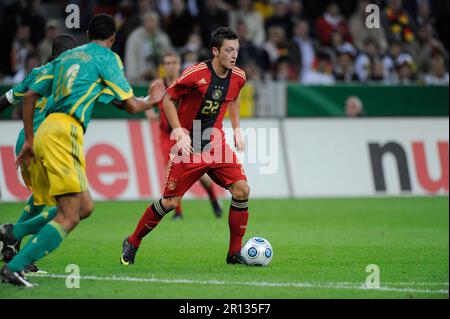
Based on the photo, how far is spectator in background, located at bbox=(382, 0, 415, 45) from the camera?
2348 centimetres

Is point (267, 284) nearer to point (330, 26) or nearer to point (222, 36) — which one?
point (222, 36)

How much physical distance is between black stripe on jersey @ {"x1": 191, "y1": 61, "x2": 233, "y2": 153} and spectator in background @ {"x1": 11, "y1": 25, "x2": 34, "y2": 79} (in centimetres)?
1145

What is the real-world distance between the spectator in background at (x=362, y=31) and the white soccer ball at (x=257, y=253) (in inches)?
546

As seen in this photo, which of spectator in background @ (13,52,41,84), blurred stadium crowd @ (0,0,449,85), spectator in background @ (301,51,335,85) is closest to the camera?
spectator in background @ (13,52,41,84)

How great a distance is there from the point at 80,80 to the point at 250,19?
1468 centimetres

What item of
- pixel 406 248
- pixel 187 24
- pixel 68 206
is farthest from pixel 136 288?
pixel 187 24

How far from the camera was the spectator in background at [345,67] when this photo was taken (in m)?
22.0

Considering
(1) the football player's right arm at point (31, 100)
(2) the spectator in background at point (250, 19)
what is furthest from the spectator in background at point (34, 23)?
(1) the football player's right arm at point (31, 100)

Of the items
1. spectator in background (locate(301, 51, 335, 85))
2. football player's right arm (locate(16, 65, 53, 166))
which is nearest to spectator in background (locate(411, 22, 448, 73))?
spectator in background (locate(301, 51, 335, 85))

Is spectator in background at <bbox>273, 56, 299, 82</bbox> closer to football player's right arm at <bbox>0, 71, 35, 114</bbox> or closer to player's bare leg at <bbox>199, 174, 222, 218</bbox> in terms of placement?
player's bare leg at <bbox>199, 174, 222, 218</bbox>

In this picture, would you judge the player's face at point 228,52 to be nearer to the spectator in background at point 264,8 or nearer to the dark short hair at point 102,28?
the dark short hair at point 102,28

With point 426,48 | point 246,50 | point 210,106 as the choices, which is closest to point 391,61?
point 426,48

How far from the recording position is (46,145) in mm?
8398
